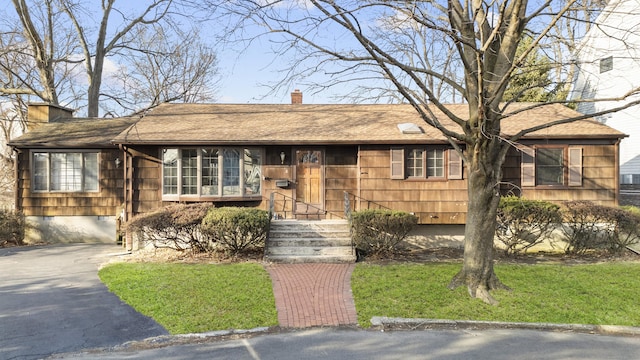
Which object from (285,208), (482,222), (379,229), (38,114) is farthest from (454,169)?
(38,114)

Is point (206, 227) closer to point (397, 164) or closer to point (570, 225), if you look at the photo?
point (397, 164)

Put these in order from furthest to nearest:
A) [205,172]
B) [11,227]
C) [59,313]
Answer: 1. [11,227]
2. [205,172]
3. [59,313]

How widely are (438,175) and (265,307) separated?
7.79 meters

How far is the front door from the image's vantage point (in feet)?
44.5

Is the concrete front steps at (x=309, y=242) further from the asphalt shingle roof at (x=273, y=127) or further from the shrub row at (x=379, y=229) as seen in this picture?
the asphalt shingle roof at (x=273, y=127)

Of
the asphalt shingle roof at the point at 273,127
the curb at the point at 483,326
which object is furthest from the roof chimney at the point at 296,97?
Answer: the curb at the point at 483,326

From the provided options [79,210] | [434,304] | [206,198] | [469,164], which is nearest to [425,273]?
[434,304]

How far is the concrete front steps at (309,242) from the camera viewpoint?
1058 centimetres

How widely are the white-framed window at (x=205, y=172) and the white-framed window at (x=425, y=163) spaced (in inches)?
187

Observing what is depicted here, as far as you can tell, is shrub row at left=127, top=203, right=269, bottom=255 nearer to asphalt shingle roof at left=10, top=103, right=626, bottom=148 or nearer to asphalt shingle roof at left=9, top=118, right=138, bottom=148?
asphalt shingle roof at left=10, top=103, right=626, bottom=148

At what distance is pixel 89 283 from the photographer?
28.9 feet

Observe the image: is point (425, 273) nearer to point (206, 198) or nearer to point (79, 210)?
point (206, 198)

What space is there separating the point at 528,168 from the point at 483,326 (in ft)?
26.0

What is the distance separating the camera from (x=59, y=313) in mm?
6934
